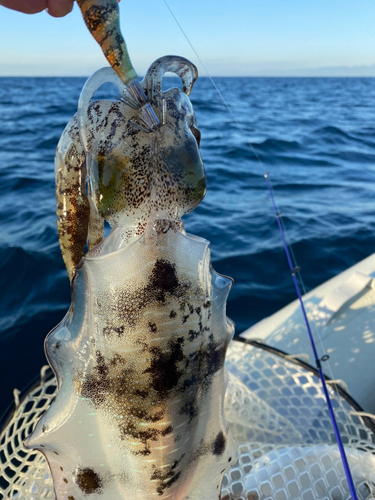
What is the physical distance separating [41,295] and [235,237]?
11.2 feet

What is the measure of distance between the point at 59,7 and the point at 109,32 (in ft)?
1.88

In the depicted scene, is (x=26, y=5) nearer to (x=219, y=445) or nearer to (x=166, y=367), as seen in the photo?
(x=166, y=367)

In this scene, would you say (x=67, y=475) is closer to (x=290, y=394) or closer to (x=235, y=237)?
(x=290, y=394)

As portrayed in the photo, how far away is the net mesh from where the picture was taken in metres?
2.21

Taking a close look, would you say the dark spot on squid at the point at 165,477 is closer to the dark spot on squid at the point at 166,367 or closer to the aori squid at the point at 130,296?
the aori squid at the point at 130,296

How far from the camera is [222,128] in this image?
48.5 feet

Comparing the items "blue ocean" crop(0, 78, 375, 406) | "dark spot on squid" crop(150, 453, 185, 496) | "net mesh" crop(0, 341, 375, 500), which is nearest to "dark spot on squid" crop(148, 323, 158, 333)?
"dark spot on squid" crop(150, 453, 185, 496)

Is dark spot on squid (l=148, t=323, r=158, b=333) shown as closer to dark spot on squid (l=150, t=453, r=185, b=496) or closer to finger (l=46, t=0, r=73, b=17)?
dark spot on squid (l=150, t=453, r=185, b=496)

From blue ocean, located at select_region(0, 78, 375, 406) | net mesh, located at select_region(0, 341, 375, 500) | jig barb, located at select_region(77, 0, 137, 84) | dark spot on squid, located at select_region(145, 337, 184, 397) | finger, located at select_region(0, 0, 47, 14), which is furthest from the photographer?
blue ocean, located at select_region(0, 78, 375, 406)

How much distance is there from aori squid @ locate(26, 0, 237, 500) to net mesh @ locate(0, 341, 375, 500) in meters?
1.08

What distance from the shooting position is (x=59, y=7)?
1491 mm

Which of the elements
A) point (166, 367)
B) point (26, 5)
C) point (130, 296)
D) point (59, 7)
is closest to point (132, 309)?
point (130, 296)

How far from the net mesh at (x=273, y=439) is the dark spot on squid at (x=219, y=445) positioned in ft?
2.79

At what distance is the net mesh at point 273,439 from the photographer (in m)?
2.21
